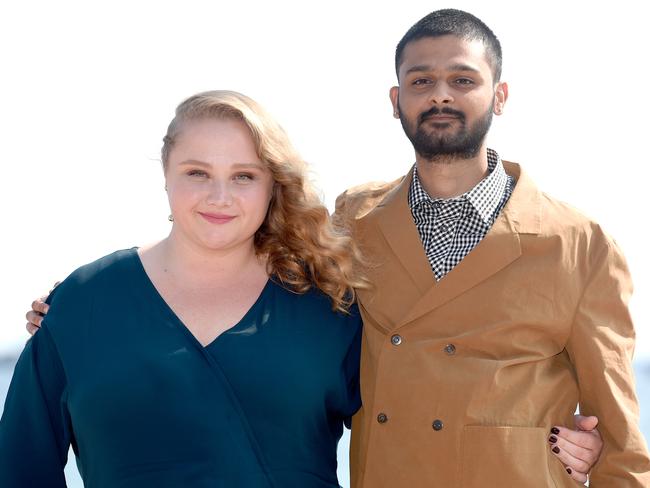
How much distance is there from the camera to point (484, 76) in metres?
2.40

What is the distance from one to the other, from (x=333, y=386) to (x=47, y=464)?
2.39 feet

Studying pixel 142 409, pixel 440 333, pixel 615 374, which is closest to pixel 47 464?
pixel 142 409

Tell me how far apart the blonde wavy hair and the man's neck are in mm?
272

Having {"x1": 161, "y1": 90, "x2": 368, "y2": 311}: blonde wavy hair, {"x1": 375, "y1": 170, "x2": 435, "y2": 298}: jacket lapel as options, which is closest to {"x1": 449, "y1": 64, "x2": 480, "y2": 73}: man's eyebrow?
{"x1": 375, "y1": 170, "x2": 435, "y2": 298}: jacket lapel

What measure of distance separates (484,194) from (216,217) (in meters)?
0.69

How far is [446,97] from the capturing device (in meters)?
2.31

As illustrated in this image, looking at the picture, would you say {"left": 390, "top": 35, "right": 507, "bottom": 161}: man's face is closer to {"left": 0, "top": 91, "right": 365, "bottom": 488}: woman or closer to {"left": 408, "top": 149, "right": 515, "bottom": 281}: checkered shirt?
{"left": 408, "top": 149, "right": 515, "bottom": 281}: checkered shirt

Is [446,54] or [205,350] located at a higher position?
[446,54]

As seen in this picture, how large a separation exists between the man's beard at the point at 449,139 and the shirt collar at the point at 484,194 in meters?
0.08

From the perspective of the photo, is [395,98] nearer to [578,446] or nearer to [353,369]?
[353,369]

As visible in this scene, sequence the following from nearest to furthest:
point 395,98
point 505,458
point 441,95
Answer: point 505,458, point 441,95, point 395,98

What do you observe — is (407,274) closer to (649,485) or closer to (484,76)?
(484,76)

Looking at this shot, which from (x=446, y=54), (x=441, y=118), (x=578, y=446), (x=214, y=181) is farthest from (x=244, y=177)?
(x=578, y=446)

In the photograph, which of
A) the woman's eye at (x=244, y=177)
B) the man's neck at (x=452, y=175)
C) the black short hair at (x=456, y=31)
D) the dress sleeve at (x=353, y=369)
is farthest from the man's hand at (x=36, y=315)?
the black short hair at (x=456, y=31)
